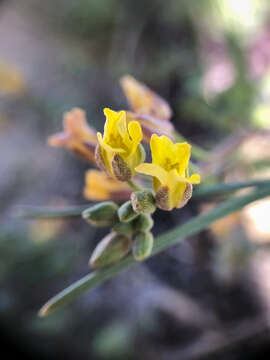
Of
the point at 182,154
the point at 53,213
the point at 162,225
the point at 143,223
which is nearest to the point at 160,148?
the point at 182,154

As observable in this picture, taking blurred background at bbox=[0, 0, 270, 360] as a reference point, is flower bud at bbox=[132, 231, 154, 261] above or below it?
below

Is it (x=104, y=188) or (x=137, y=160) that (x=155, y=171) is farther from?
(x=104, y=188)

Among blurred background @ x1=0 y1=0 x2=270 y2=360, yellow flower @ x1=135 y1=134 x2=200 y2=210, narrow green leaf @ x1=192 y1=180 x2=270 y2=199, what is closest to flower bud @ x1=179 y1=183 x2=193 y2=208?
yellow flower @ x1=135 y1=134 x2=200 y2=210

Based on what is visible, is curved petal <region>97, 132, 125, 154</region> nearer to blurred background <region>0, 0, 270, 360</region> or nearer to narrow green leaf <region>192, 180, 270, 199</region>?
narrow green leaf <region>192, 180, 270, 199</region>

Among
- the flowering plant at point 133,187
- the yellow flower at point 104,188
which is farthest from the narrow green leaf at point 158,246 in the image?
the yellow flower at point 104,188

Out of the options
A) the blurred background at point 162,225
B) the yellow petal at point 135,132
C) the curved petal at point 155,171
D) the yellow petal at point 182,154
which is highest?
the blurred background at point 162,225

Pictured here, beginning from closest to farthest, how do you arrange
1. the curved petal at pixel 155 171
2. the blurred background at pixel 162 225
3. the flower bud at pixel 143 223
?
the curved petal at pixel 155 171 < the flower bud at pixel 143 223 < the blurred background at pixel 162 225

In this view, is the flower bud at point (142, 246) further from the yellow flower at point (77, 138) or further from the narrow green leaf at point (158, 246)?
the yellow flower at point (77, 138)

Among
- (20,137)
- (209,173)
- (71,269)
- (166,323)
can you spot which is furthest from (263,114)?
(20,137)
